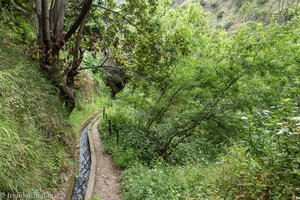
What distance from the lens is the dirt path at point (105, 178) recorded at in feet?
20.5

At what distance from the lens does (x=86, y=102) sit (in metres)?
14.4

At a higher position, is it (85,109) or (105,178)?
(85,109)

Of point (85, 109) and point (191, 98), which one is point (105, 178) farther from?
point (85, 109)

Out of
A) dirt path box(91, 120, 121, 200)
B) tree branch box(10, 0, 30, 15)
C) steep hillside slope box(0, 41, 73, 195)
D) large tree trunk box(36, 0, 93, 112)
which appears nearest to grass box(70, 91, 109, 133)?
dirt path box(91, 120, 121, 200)

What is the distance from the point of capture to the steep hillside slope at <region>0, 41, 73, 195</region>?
360 cm

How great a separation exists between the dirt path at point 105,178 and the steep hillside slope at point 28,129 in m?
1.13

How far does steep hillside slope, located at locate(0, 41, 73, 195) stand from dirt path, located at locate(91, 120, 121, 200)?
3.70 ft

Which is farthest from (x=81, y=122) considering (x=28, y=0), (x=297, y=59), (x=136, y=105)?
(x=297, y=59)

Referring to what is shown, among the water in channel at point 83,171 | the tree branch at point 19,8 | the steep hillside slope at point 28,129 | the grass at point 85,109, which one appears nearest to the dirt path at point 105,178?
the water in channel at point 83,171

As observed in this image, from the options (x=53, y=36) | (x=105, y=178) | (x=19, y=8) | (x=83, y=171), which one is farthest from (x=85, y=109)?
(x=53, y=36)

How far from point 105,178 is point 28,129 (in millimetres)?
3383

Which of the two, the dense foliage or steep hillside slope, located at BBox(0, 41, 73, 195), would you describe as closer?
steep hillside slope, located at BBox(0, 41, 73, 195)

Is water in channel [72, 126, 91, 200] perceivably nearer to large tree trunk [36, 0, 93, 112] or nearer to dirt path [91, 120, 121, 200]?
dirt path [91, 120, 121, 200]

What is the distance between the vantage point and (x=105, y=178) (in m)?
7.11
